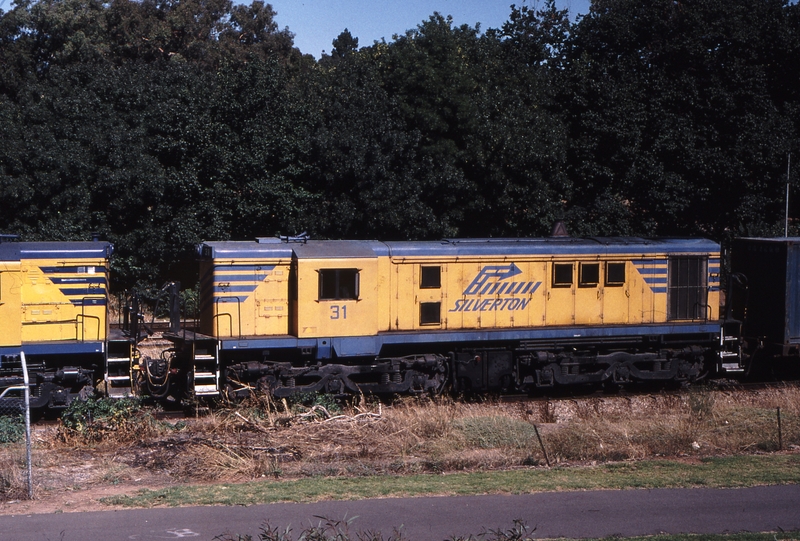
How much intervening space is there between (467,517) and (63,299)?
10465 mm

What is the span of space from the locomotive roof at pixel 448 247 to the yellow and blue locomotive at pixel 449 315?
0.03m

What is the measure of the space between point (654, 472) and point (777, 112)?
69.1 ft

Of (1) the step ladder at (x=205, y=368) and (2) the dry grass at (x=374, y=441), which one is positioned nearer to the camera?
(2) the dry grass at (x=374, y=441)

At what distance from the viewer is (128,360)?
54.3ft

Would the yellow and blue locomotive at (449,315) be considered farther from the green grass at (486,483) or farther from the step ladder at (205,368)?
the green grass at (486,483)

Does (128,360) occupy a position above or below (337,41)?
below

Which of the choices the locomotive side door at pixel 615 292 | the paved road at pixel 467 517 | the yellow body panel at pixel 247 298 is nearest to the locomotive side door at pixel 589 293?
the locomotive side door at pixel 615 292

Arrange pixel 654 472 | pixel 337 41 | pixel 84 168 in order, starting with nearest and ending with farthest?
pixel 654 472 → pixel 84 168 → pixel 337 41

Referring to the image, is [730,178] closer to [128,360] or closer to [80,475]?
[128,360]

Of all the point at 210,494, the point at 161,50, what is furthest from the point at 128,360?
the point at 161,50

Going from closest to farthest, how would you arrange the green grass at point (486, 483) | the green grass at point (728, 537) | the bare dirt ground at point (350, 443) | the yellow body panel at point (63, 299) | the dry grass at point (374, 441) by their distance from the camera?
the green grass at point (728, 537)
the green grass at point (486, 483)
the bare dirt ground at point (350, 443)
the dry grass at point (374, 441)
the yellow body panel at point (63, 299)

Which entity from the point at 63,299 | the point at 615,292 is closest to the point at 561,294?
the point at 615,292

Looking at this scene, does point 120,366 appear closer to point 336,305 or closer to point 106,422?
point 106,422

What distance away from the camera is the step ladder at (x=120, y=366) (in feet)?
53.8
